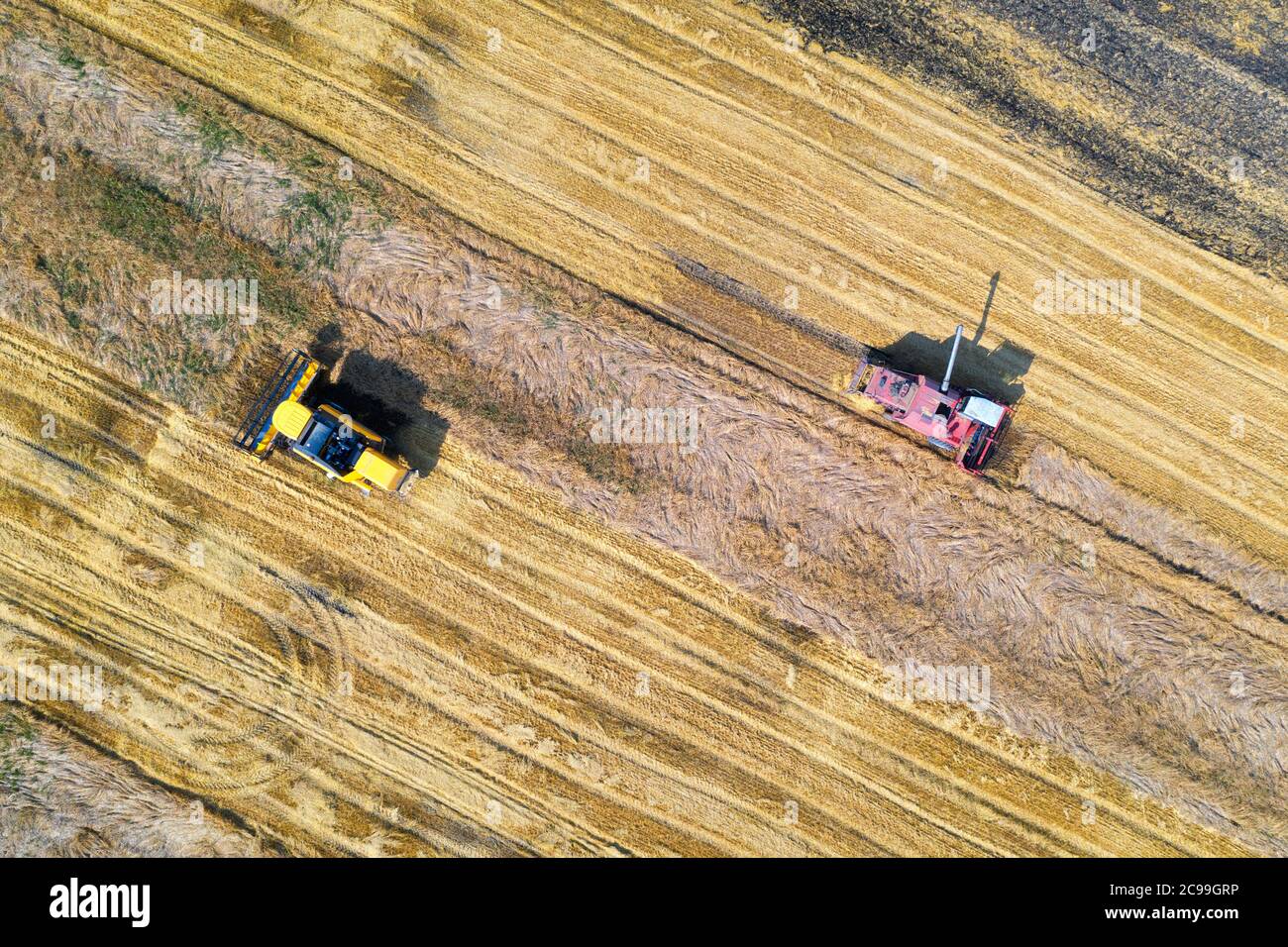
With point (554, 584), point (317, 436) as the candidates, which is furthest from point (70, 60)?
point (554, 584)

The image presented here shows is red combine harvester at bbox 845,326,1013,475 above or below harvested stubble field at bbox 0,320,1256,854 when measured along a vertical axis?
above

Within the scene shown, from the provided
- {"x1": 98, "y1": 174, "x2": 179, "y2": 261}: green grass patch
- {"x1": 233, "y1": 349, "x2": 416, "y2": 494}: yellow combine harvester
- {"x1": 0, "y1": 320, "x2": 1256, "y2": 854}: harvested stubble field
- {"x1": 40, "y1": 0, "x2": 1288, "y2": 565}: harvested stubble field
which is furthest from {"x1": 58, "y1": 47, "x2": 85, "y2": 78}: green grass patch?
{"x1": 233, "y1": 349, "x2": 416, "y2": 494}: yellow combine harvester

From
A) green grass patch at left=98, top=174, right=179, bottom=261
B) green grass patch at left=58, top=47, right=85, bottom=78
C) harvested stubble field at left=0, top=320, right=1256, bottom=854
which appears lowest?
harvested stubble field at left=0, top=320, right=1256, bottom=854

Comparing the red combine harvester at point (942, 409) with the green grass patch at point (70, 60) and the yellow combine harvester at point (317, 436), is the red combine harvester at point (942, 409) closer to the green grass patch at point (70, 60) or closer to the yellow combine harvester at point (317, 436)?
the yellow combine harvester at point (317, 436)

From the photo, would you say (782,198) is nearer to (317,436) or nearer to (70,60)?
(317,436)

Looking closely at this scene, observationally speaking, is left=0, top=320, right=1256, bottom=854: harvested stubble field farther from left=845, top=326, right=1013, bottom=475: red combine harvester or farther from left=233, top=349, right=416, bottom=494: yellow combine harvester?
left=845, top=326, right=1013, bottom=475: red combine harvester

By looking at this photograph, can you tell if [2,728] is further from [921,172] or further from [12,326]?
[921,172]

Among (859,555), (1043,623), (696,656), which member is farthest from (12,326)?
(1043,623)
